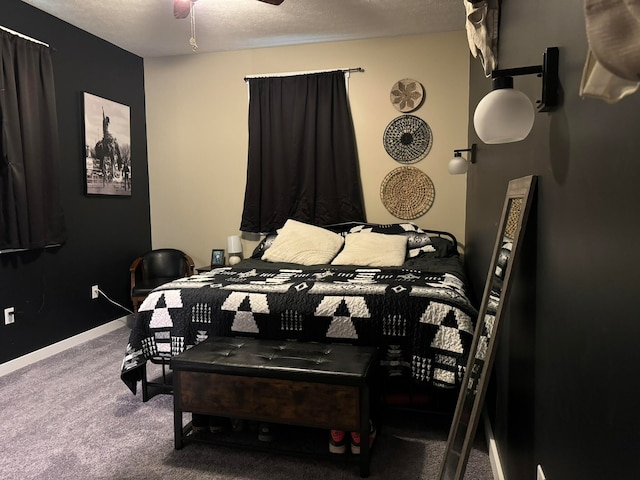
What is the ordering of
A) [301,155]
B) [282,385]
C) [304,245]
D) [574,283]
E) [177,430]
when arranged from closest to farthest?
[574,283]
[282,385]
[177,430]
[304,245]
[301,155]

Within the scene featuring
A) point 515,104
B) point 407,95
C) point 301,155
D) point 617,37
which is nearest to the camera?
point 617,37

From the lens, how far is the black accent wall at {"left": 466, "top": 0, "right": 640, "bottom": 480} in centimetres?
72

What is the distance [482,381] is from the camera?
1.40 metres

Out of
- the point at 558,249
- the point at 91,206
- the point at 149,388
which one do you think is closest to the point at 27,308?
the point at 91,206

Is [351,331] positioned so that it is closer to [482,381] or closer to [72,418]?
[482,381]

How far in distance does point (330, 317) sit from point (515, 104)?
1445 millimetres

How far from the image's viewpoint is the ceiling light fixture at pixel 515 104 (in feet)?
3.73

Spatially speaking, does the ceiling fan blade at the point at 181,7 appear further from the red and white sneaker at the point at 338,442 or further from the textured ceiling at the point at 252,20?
the red and white sneaker at the point at 338,442

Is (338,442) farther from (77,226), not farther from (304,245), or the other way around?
(77,226)

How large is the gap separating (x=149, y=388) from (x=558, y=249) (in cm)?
255

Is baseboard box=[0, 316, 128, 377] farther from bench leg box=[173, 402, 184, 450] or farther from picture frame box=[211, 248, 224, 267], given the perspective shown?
bench leg box=[173, 402, 184, 450]

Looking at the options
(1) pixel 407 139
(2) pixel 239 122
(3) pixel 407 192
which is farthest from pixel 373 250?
(2) pixel 239 122

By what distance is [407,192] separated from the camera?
13.7 feet

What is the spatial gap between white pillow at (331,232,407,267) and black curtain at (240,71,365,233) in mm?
540
